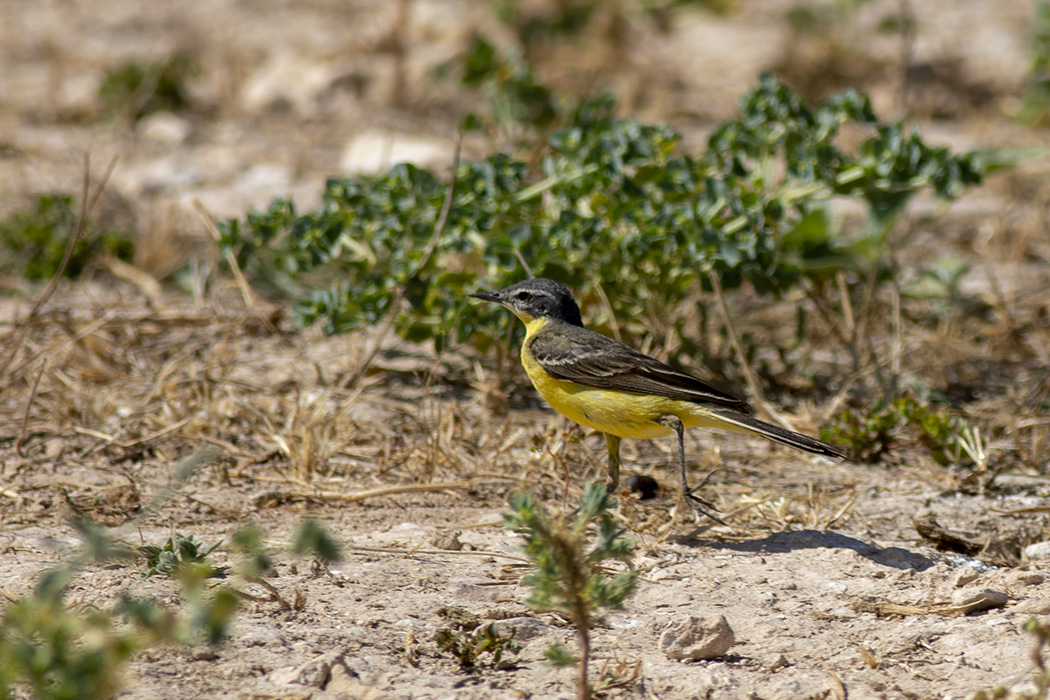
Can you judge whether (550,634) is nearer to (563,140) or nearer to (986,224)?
(563,140)

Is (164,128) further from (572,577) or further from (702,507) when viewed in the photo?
(572,577)

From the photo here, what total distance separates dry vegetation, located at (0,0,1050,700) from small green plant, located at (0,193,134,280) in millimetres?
136

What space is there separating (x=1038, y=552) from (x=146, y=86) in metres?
8.69

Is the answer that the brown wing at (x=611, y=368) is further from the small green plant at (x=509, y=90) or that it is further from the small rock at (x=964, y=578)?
the small green plant at (x=509, y=90)

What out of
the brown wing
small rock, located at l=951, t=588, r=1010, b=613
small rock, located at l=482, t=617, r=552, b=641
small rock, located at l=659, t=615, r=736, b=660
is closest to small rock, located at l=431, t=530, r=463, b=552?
small rock, located at l=482, t=617, r=552, b=641

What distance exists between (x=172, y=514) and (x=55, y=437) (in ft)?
3.65

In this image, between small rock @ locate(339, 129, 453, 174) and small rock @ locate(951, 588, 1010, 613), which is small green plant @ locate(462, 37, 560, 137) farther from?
small rock @ locate(951, 588, 1010, 613)

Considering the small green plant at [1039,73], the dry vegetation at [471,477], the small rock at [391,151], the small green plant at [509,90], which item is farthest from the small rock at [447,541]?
the small green plant at [1039,73]

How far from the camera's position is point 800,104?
6207mm

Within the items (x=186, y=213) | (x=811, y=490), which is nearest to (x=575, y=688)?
(x=811, y=490)

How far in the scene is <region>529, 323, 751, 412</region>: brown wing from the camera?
487cm

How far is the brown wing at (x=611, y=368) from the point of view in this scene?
16.0ft

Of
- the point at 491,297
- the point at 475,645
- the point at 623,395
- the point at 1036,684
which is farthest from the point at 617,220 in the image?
the point at 1036,684

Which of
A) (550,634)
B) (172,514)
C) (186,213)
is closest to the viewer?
(550,634)
